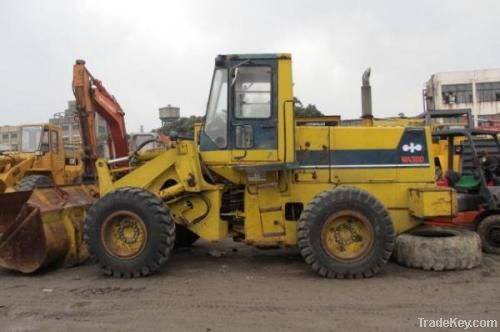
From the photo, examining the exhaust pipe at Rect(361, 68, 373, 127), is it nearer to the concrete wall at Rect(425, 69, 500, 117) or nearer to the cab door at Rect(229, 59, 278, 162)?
the cab door at Rect(229, 59, 278, 162)

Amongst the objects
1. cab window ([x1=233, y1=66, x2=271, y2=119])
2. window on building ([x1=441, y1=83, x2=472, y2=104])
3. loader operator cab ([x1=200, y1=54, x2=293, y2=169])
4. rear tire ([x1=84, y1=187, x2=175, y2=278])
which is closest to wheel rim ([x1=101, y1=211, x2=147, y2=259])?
rear tire ([x1=84, y1=187, x2=175, y2=278])

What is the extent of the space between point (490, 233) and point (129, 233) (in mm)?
5386

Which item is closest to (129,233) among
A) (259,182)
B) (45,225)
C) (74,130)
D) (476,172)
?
(45,225)

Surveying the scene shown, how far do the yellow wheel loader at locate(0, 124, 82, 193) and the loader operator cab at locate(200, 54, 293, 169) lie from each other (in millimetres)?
6650

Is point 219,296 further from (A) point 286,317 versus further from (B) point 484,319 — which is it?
(B) point 484,319

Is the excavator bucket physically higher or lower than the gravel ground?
higher

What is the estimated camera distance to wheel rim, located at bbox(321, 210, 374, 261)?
6.79 m

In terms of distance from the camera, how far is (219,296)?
6.06m

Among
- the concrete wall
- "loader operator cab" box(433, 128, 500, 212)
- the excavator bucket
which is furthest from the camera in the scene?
the concrete wall

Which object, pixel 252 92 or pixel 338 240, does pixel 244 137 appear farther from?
pixel 338 240

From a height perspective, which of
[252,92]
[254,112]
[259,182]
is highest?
[252,92]

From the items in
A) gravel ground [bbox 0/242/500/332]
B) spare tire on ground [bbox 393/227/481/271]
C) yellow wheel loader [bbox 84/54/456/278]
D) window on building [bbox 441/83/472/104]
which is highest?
window on building [bbox 441/83/472/104]

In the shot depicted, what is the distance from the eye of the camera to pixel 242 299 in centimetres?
592

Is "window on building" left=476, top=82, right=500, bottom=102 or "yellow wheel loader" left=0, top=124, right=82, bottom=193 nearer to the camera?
"yellow wheel loader" left=0, top=124, right=82, bottom=193
